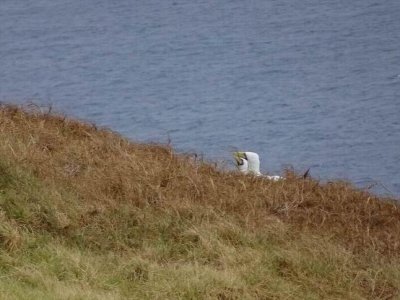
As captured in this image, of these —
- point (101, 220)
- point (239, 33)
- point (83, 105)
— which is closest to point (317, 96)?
point (83, 105)

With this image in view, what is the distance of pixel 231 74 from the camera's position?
1328 inches

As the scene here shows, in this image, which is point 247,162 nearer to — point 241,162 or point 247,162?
point 247,162

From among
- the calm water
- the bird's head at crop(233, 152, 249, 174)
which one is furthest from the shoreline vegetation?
the calm water

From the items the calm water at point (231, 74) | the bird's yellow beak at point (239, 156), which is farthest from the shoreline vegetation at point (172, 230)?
the calm water at point (231, 74)

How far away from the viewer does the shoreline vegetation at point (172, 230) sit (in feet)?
31.5

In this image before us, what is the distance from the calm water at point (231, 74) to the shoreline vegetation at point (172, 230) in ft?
22.1

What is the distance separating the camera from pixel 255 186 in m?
12.7

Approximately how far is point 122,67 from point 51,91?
450 centimetres

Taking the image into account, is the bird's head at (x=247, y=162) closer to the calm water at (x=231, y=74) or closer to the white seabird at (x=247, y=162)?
the white seabird at (x=247, y=162)

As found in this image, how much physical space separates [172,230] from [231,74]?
912 inches

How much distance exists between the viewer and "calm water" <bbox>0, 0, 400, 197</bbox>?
2447 centimetres

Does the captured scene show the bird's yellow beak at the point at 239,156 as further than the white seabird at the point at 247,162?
Yes

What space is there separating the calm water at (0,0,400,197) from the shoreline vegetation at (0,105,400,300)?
22.1 ft

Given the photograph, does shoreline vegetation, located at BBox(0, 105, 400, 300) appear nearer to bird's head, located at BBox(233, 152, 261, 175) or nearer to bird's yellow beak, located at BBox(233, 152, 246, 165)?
bird's head, located at BBox(233, 152, 261, 175)
